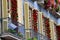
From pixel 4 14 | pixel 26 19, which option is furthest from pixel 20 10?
pixel 4 14

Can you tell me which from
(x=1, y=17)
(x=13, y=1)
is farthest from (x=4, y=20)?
(x=13, y=1)

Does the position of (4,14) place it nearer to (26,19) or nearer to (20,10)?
(26,19)

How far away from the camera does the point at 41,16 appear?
3025cm

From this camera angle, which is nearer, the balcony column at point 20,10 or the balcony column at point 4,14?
the balcony column at point 4,14

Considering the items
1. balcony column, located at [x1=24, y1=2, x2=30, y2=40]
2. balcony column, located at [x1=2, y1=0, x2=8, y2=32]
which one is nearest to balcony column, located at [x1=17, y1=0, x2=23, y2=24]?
balcony column, located at [x1=24, y1=2, x2=30, y2=40]

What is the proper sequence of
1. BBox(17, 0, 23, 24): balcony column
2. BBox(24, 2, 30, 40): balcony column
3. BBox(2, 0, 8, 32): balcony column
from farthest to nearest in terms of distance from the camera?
BBox(17, 0, 23, 24): balcony column
BBox(24, 2, 30, 40): balcony column
BBox(2, 0, 8, 32): balcony column

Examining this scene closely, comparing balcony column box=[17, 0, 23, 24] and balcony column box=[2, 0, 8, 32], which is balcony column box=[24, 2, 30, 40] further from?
balcony column box=[2, 0, 8, 32]

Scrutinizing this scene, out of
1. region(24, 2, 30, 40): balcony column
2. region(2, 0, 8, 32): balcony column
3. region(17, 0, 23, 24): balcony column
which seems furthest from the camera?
region(17, 0, 23, 24): balcony column

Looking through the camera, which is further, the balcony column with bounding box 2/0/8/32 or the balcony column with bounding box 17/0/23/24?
the balcony column with bounding box 17/0/23/24

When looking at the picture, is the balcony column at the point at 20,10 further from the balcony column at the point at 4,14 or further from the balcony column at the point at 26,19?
the balcony column at the point at 4,14

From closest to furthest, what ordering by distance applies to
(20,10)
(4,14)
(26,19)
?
(4,14) → (26,19) → (20,10)

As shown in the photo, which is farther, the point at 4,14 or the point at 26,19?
the point at 26,19

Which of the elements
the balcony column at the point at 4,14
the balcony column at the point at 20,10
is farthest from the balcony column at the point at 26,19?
the balcony column at the point at 4,14

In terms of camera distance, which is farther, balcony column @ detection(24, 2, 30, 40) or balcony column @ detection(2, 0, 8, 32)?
balcony column @ detection(24, 2, 30, 40)
